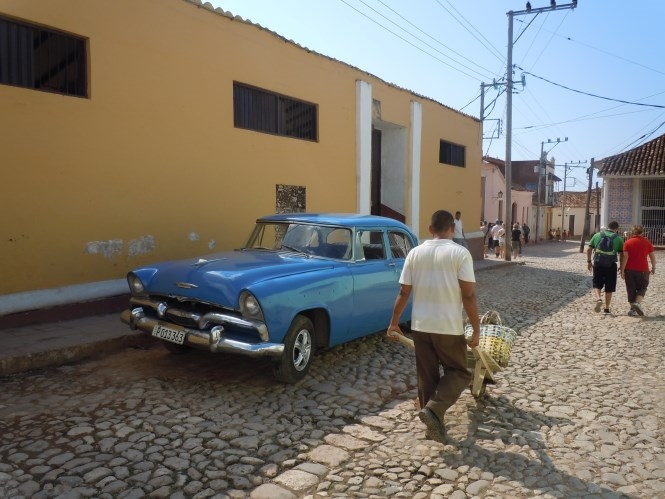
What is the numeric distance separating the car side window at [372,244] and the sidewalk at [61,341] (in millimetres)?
2714

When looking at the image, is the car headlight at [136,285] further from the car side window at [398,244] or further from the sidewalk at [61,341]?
the car side window at [398,244]

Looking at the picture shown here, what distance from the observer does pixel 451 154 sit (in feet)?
56.0

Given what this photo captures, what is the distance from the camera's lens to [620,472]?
336 centimetres

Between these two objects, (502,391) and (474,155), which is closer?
(502,391)

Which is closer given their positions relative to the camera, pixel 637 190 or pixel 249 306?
pixel 249 306

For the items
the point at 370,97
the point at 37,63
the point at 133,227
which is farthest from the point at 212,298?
the point at 370,97

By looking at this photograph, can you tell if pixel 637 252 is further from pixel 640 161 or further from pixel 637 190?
pixel 640 161

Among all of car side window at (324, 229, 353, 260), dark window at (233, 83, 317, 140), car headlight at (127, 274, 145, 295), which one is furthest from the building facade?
car headlight at (127, 274, 145, 295)

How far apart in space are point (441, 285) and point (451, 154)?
46.4ft

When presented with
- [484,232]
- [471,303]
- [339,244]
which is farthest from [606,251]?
[484,232]

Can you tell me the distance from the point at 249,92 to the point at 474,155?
10.9m

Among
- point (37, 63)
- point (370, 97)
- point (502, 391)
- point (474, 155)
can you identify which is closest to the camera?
point (502, 391)

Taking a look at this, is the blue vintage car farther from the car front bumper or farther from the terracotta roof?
the terracotta roof

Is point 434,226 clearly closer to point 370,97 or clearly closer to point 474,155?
point 370,97
